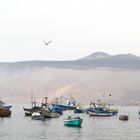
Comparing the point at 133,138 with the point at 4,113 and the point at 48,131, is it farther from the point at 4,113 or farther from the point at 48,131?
the point at 4,113

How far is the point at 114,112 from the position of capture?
539ft

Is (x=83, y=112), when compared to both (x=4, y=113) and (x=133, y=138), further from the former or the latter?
(x=133, y=138)

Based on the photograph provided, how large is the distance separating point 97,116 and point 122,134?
2359 inches

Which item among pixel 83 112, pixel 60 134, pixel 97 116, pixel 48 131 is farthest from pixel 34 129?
pixel 83 112

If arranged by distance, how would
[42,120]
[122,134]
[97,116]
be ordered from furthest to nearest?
[97,116] < [42,120] < [122,134]

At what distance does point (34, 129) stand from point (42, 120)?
2526cm

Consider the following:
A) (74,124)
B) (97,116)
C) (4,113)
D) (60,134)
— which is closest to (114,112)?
(97,116)

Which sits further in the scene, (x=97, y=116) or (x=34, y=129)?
(x=97, y=116)

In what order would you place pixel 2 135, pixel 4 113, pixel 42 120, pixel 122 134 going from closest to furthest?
pixel 2 135 → pixel 122 134 → pixel 42 120 → pixel 4 113

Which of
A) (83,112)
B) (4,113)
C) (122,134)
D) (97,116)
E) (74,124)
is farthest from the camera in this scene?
(83,112)

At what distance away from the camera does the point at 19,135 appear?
90.0m

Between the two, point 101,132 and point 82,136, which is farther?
point 101,132

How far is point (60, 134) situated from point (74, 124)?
46.4 ft

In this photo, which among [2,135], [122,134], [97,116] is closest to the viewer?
[2,135]
